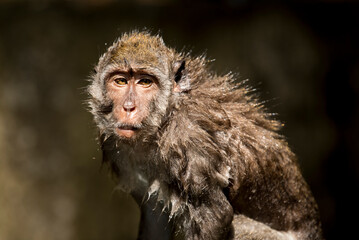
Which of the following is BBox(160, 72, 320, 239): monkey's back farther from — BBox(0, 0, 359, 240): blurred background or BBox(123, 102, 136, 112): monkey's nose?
BBox(0, 0, 359, 240): blurred background

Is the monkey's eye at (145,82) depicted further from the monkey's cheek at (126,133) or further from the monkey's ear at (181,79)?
the monkey's cheek at (126,133)

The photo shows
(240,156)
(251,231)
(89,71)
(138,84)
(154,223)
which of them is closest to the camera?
(138,84)

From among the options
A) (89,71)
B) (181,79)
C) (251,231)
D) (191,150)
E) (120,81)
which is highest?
(181,79)

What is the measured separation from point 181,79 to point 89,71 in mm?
7161

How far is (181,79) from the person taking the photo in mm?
7031

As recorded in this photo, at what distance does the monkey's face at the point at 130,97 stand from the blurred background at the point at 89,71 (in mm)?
6526

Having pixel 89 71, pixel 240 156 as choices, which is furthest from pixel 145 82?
pixel 89 71

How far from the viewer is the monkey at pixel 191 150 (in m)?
6.79

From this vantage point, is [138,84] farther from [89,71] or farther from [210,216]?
[89,71]

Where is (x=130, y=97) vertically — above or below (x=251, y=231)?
above

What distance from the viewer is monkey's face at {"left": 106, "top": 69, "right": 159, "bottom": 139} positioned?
22.2 feet

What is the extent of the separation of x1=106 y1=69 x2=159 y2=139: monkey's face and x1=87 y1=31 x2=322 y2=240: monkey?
1cm

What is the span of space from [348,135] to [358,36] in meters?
2.56

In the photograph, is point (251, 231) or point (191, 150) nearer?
point (191, 150)
